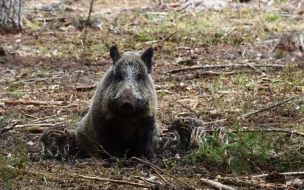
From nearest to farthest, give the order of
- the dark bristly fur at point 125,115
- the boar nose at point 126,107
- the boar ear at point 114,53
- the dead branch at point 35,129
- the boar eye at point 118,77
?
the boar nose at point 126,107, the dark bristly fur at point 125,115, the boar eye at point 118,77, the boar ear at point 114,53, the dead branch at point 35,129

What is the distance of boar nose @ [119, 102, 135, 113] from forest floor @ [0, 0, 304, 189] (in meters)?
0.54

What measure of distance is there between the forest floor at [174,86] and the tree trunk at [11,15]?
0.98 ft

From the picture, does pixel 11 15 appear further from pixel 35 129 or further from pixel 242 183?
pixel 242 183

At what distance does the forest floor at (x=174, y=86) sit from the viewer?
557 centimetres

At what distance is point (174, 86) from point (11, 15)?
616 cm

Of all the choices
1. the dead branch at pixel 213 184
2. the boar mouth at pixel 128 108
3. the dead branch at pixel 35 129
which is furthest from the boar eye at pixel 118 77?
the dead branch at pixel 213 184

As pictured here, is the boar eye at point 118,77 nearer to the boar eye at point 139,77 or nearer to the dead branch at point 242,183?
the boar eye at point 139,77

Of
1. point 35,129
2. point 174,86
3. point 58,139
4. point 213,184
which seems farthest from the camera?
point 174,86

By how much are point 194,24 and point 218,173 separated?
10963 millimetres

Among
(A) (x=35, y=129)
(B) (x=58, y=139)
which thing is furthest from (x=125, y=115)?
(A) (x=35, y=129)

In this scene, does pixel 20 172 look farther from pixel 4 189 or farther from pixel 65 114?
pixel 65 114

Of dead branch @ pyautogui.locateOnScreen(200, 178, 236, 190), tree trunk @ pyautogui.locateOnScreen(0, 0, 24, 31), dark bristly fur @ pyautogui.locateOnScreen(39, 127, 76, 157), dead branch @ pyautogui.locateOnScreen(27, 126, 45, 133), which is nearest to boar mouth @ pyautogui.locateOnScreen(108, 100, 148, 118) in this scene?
dark bristly fur @ pyautogui.locateOnScreen(39, 127, 76, 157)

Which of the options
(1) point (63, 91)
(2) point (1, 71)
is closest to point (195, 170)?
(1) point (63, 91)

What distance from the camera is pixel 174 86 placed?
34.8 ft
